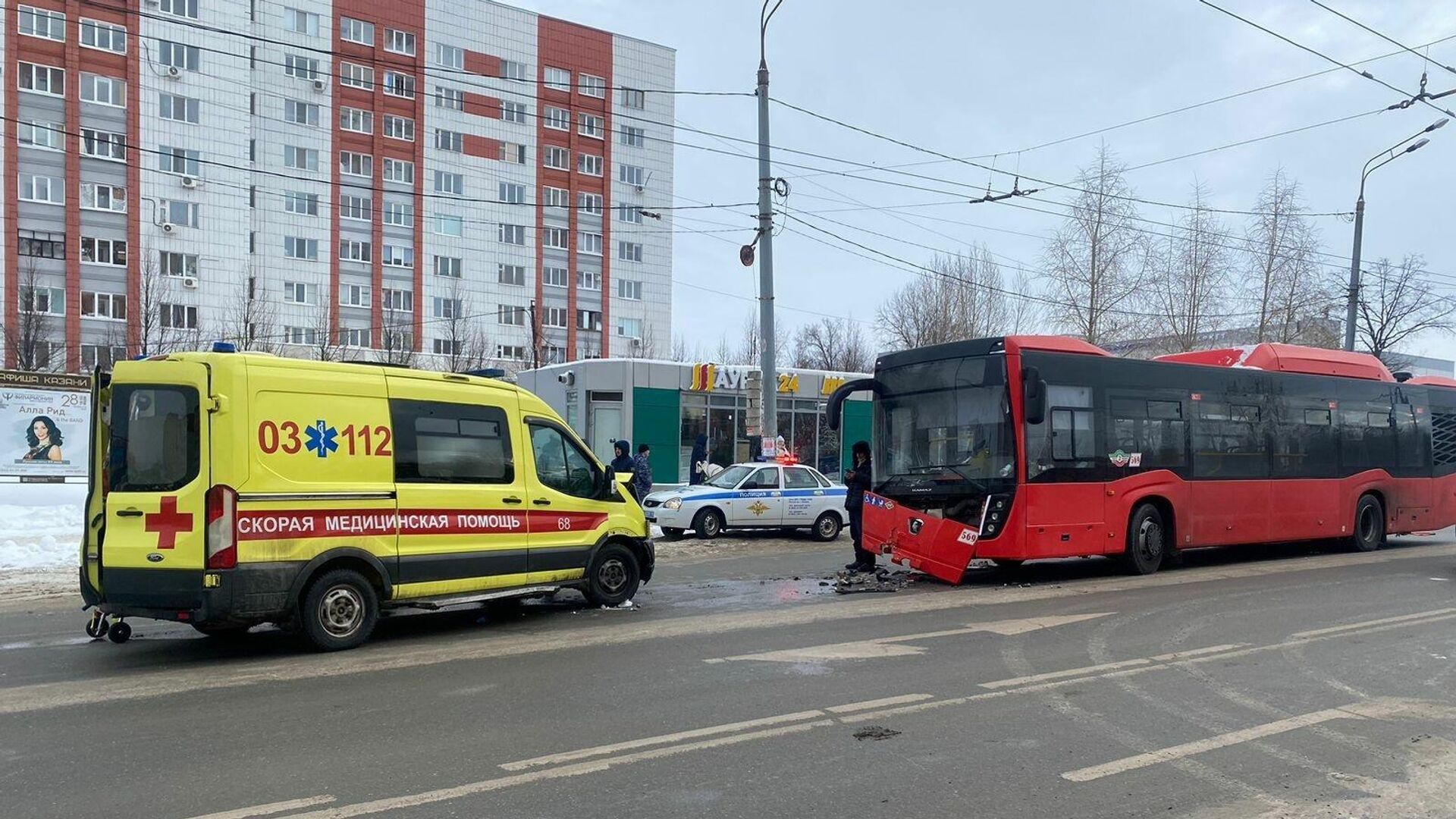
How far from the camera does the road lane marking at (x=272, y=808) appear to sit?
4.54 m

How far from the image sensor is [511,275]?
60656mm

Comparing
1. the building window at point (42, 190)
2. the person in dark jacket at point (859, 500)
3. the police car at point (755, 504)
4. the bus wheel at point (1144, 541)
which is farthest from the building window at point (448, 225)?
the bus wheel at point (1144, 541)

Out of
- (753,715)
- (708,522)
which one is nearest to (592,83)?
(708,522)

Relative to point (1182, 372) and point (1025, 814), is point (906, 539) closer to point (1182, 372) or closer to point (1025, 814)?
point (1182, 372)

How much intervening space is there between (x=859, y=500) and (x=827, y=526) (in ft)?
19.2

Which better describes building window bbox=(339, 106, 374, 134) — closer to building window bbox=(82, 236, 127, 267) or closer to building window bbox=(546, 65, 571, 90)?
building window bbox=(546, 65, 571, 90)

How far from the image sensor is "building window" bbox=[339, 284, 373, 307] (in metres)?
55.7

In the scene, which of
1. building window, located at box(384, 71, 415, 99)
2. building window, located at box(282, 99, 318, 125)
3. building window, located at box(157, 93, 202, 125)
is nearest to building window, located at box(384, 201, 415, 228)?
building window, located at box(282, 99, 318, 125)

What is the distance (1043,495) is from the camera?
12.8 meters

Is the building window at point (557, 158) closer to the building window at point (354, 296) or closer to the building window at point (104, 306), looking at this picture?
the building window at point (354, 296)

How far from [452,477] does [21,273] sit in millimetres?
48307

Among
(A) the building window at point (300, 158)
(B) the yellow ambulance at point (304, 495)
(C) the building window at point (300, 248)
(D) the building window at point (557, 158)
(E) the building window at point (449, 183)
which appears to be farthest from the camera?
(D) the building window at point (557, 158)

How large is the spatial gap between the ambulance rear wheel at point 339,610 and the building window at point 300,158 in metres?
51.4

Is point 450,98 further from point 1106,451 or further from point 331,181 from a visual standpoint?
point 1106,451
